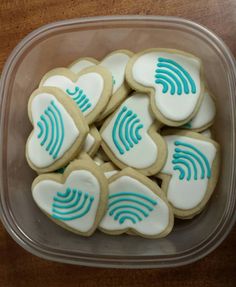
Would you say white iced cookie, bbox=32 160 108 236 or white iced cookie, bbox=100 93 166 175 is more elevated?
white iced cookie, bbox=100 93 166 175

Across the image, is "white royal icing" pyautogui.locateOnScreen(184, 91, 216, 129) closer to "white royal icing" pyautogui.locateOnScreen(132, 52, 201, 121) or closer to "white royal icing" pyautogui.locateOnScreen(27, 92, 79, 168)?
"white royal icing" pyautogui.locateOnScreen(132, 52, 201, 121)

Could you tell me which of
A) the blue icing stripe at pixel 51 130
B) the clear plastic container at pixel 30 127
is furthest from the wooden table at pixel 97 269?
the blue icing stripe at pixel 51 130

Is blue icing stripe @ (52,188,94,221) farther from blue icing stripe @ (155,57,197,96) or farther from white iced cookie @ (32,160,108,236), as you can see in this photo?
blue icing stripe @ (155,57,197,96)

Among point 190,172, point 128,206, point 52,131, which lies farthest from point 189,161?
point 52,131

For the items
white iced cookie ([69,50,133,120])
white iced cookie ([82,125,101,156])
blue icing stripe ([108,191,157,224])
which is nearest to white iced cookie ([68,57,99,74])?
white iced cookie ([69,50,133,120])

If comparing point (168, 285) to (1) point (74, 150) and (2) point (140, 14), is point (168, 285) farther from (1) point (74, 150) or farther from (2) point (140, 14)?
(2) point (140, 14)

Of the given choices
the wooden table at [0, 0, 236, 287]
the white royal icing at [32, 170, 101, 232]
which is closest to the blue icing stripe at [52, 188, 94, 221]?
the white royal icing at [32, 170, 101, 232]

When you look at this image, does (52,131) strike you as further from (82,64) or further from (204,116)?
(204,116)
